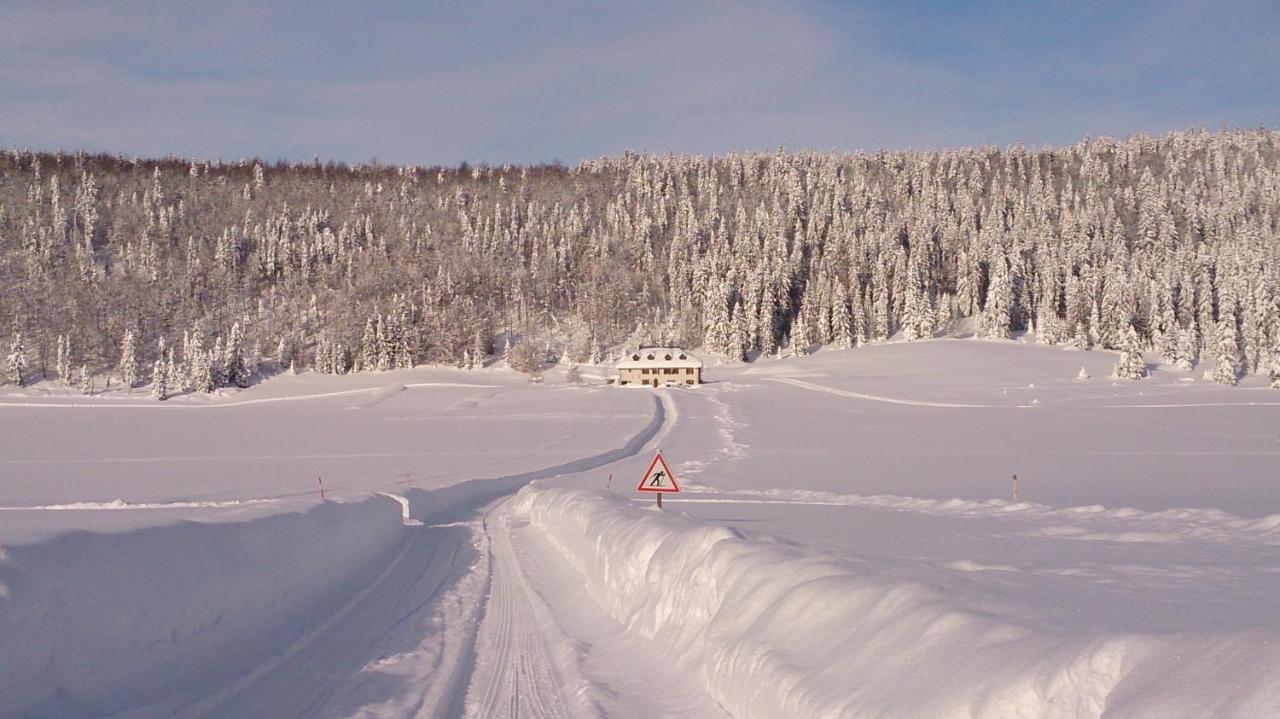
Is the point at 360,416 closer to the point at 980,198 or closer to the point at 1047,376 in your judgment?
the point at 1047,376

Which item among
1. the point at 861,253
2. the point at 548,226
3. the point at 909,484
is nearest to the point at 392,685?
the point at 909,484

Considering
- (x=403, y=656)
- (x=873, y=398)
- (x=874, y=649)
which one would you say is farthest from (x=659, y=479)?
(x=873, y=398)

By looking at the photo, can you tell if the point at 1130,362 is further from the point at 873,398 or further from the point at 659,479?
the point at 659,479

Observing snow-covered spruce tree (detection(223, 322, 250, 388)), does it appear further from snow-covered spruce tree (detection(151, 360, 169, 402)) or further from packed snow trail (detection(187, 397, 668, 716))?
packed snow trail (detection(187, 397, 668, 716))

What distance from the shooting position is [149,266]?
502 feet

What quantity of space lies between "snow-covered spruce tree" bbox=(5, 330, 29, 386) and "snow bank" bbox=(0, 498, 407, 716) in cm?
11806

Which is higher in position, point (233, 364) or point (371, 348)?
point (371, 348)

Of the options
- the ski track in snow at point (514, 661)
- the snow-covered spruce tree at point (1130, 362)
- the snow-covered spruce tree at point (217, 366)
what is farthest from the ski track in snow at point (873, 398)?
the snow-covered spruce tree at point (217, 366)

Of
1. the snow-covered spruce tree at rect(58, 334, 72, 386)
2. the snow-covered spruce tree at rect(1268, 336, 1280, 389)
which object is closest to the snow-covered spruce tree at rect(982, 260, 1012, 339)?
the snow-covered spruce tree at rect(1268, 336, 1280, 389)

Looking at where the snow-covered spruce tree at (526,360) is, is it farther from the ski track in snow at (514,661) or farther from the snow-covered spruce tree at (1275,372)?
the ski track in snow at (514,661)

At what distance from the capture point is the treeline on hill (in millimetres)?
103062

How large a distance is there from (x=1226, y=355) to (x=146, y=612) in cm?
7854

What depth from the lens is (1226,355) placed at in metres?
66.0

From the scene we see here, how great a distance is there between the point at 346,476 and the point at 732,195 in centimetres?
14631
